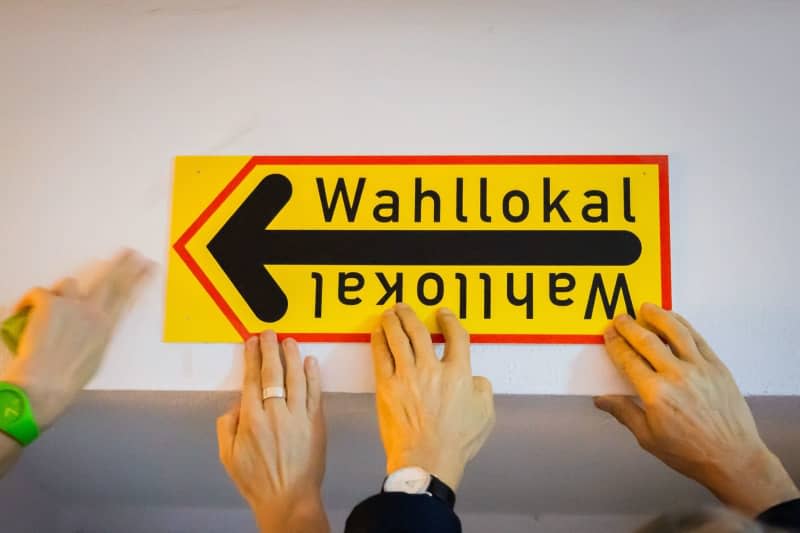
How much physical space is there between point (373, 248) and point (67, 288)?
365mm

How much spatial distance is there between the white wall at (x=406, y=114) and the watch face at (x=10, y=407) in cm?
10

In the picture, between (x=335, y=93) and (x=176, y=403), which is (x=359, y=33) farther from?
(x=176, y=403)

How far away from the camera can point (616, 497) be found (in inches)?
43.4

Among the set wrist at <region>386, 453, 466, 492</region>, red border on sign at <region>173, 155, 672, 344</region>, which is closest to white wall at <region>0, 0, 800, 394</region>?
red border on sign at <region>173, 155, 672, 344</region>

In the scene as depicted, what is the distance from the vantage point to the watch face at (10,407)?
2.19 feet

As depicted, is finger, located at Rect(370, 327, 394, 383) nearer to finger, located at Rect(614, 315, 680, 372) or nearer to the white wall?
the white wall

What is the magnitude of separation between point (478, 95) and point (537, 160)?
11cm

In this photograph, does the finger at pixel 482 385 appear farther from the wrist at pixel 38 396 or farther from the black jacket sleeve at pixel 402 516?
the wrist at pixel 38 396

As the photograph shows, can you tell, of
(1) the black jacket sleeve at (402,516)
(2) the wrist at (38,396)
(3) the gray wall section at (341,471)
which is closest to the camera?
(1) the black jacket sleeve at (402,516)

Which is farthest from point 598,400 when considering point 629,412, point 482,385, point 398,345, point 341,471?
point 341,471

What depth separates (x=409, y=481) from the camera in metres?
0.63

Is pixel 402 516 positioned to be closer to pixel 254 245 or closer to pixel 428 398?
pixel 428 398

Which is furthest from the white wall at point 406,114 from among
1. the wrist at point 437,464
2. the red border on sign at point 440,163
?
the wrist at point 437,464

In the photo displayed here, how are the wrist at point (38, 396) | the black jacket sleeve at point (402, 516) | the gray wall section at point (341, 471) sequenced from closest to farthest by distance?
the black jacket sleeve at point (402, 516) < the wrist at point (38, 396) < the gray wall section at point (341, 471)
